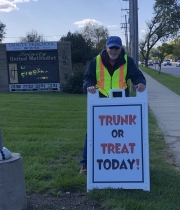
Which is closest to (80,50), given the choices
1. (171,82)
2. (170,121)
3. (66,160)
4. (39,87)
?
(171,82)

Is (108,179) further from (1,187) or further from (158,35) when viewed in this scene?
(158,35)

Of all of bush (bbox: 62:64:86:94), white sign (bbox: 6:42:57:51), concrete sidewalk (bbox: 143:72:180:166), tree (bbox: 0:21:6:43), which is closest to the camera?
concrete sidewalk (bbox: 143:72:180:166)

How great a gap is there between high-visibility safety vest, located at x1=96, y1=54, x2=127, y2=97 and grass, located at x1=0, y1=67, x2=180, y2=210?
1.24 metres

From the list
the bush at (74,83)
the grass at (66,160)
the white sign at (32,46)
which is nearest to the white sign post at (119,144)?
the grass at (66,160)

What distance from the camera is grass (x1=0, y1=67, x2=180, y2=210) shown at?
4.57 m

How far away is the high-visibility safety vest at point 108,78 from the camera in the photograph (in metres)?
5.10

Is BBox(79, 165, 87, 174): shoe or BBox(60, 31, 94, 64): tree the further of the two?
BBox(60, 31, 94, 64): tree

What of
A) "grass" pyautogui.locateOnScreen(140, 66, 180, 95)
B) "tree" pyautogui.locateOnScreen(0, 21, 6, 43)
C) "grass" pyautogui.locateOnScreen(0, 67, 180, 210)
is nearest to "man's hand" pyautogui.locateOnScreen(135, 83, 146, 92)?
"grass" pyautogui.locateOnScreen(0, 67, 180, 210)

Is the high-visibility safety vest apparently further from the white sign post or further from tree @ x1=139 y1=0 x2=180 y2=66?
tree @ x1=139 y1=0 x2=180 y2=66

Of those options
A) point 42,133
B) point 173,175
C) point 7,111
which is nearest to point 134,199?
point 173,175

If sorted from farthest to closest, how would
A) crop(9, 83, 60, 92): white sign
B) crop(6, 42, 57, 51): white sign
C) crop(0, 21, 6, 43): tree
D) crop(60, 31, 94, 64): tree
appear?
crop(0, 21, 6, 43): tree < crop(60, 31, 94, 64): tree < crop(9, 83, 60, 92): white sign < crop(6, 42, 57, 51): white sign

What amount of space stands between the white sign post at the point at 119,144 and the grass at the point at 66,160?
15 cm

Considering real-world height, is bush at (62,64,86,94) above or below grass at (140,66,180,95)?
above

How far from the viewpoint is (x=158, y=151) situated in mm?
6980
